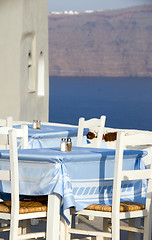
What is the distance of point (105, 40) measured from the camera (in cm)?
8712

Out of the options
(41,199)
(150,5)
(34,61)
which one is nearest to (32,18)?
(34,61)

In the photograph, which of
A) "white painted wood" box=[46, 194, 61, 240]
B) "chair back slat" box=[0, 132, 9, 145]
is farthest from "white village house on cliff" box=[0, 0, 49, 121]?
"white painted wood" box=[46, 194, 61, 240]

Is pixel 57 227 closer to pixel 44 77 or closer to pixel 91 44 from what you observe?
pixel 44 77

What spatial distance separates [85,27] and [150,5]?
957 cm

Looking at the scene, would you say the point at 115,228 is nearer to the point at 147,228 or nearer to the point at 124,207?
the point at 124,207

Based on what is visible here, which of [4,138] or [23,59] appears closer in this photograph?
[4,138]

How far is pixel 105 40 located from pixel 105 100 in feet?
29.5

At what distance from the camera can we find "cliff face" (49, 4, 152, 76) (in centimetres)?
8612

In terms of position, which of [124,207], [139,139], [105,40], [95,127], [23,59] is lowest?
[124,207]

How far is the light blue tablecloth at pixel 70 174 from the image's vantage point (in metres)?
3.63

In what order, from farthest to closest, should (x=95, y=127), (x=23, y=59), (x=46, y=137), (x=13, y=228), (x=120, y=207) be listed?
(x=23, y=59) < (x=46, y=137) < (x=95, y=127) < (x=120, y=207) < (x=13, y=228)

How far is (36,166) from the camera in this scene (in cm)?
369

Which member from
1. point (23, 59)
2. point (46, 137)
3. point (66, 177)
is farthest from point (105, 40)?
point (66, 177)

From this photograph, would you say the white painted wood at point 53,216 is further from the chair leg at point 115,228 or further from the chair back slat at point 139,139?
the chair back slat at point 139,139
